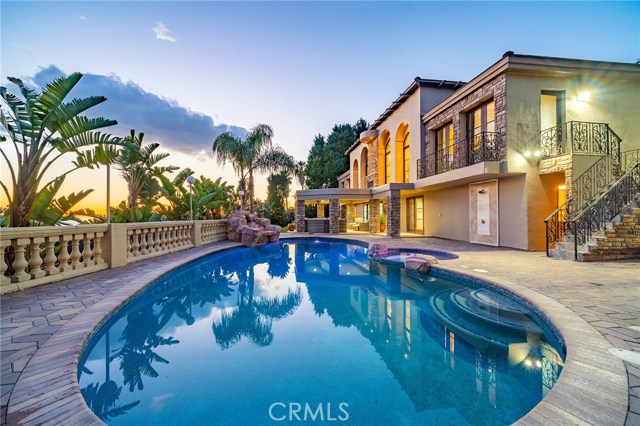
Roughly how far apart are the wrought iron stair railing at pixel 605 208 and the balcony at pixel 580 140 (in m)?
1.79

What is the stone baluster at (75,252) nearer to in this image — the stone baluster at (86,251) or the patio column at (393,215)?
the stone baluster at (86,251)

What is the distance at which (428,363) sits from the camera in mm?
3803

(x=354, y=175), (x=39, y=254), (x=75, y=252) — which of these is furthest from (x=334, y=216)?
(x=39, y=254)

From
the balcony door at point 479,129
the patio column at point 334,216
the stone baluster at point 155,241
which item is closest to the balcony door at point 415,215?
the patio column at point 334,216

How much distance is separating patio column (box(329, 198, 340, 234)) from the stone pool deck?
43.0ft

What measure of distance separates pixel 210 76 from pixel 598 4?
16.4 m

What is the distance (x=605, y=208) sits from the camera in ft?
30.0

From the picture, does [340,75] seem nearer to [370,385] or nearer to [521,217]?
[521,217]

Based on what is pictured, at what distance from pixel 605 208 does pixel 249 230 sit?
561 inches

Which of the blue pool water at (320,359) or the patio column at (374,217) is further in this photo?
the patio column at (374,217)

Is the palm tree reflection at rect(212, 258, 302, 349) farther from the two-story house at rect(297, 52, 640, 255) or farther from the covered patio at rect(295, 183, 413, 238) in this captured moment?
the covered patio at rect(295, 183, 413, 238)

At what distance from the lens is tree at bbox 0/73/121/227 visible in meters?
5.75

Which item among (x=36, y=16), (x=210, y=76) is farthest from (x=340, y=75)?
(x=36, y=16)

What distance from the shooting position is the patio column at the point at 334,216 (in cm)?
2011
